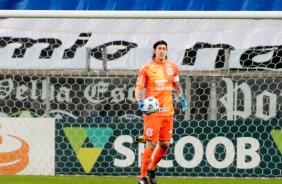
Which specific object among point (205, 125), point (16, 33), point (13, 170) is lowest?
point (13, 170)

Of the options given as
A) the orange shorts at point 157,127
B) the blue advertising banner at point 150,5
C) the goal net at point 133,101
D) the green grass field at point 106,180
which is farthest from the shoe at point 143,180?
the blue advertising banner at point 150,5

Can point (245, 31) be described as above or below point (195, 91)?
above

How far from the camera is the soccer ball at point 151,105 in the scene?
22.1 feet

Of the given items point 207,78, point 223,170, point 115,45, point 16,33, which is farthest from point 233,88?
point 16,33

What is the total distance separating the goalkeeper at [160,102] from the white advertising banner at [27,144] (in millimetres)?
1615

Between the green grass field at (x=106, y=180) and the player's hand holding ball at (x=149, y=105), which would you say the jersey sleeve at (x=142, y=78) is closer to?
the player's hand holding ball at (x=149, y=105)

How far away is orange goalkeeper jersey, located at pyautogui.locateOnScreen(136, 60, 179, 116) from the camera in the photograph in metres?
7.05

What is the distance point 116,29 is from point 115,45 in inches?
12.0

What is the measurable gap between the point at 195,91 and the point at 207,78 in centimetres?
22

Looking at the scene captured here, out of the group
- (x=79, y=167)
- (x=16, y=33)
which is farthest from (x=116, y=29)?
(x=79, y=167)

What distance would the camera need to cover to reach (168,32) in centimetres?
853

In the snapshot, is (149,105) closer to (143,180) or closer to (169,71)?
(169,71)

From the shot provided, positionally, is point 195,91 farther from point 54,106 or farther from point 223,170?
point 54,106

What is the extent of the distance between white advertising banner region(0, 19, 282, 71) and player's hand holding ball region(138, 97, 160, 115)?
1589 mm
